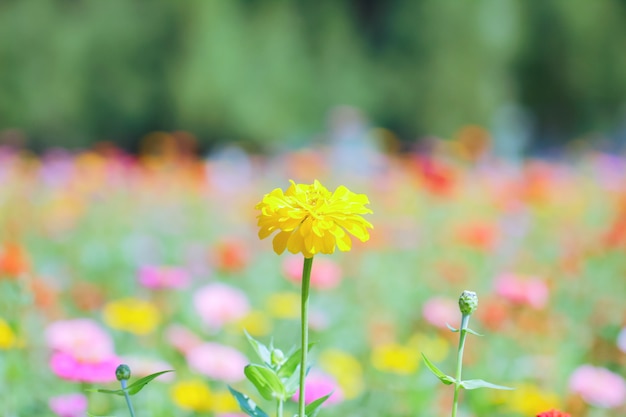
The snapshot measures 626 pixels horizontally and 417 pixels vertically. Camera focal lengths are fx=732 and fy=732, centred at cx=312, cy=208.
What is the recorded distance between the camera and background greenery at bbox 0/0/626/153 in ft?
17.7

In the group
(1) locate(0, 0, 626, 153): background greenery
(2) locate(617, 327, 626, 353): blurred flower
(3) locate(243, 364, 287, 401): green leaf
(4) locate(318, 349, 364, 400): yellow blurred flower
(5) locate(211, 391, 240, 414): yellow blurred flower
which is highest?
(1) locate(0, 0, 626, 153): background greenery

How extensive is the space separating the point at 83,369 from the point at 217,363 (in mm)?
243

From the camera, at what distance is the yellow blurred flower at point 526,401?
3.10 feet

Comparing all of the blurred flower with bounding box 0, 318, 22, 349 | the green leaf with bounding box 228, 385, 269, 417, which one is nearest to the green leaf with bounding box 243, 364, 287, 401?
the green leaf with bounding box 228, 385, 269, 417

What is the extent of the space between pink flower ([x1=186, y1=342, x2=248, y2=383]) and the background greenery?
456cm

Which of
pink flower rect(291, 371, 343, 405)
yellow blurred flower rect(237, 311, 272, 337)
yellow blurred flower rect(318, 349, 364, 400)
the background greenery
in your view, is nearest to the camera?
pink flower rect(291, 371, 343, 405)

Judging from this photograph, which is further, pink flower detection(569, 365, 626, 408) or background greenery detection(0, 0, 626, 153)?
background greenery detection(0, 0, 626, 153)

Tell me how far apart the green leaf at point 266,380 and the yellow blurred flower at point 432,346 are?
72cm

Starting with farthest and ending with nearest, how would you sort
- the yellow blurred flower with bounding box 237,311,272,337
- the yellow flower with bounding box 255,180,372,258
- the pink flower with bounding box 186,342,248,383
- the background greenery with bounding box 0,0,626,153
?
the background greenery with bounding box 0,0,626,153, the yellow blurred flower with bounding box 237,311,272,337, the pink flower with bounding box 186,342,248,383, the yellow flower with bounding box 255,180,372,258

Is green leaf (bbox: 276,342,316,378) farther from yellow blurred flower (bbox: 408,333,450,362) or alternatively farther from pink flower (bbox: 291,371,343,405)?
yellow blurred flower (bbox: 408,333,450,362)

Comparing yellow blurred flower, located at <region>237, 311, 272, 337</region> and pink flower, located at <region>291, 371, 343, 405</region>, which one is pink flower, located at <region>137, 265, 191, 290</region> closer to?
yellow blurred flower, located at <region>237, 311, 272, 337</region>

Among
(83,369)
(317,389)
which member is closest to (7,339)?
(83,369)

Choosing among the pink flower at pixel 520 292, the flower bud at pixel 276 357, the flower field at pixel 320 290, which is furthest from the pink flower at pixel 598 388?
the flower bud at pixel 276 357

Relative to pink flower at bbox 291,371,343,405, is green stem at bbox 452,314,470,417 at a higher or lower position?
lower
